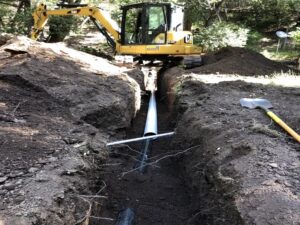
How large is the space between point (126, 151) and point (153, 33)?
5990mm

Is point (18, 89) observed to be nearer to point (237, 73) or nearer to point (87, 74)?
point (87, 74)

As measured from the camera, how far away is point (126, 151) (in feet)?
26.8

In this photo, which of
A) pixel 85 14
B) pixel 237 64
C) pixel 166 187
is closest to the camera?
pixel 166 187

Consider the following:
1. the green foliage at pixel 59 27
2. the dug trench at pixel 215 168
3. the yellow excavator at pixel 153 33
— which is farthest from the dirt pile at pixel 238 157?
the green foliage at pixel 59 27

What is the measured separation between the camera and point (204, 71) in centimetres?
1219

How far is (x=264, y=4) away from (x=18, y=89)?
1760 centimetres

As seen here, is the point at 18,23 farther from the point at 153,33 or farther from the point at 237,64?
the point at 237,64

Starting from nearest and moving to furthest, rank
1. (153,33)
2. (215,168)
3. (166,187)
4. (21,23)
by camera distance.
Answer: (215,168), (166,187), (153,33), (21,23)

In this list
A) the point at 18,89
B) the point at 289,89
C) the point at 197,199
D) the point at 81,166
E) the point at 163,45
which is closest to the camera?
the point at 81,166

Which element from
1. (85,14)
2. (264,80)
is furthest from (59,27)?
(264,80)

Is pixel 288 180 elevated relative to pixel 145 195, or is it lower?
elevated

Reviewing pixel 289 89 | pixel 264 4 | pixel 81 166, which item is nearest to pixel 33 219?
pixel 81 166

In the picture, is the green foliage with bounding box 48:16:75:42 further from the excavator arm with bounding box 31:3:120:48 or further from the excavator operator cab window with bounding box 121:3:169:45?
the excavator operator cab window with bounding box 121:3:169:45

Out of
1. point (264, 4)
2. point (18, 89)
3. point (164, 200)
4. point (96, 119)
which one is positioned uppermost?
point (264, 4)
